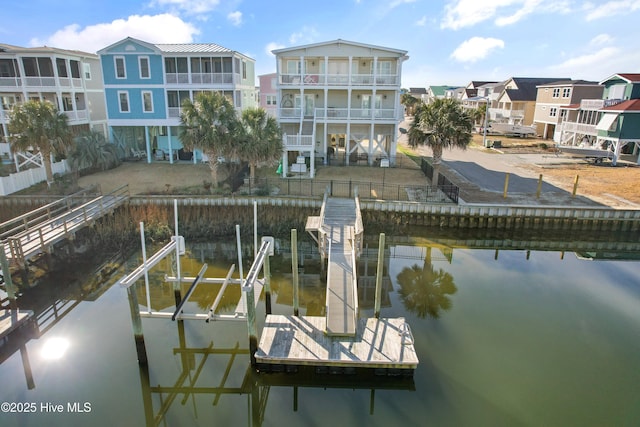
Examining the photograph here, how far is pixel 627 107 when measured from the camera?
37.0 m

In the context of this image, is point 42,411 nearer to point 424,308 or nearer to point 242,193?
point 424,308

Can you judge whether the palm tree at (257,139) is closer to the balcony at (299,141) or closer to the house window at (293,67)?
the balcony at (299,141)

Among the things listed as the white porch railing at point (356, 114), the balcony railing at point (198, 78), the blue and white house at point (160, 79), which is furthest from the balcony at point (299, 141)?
the balcony railing at point (198, 78)

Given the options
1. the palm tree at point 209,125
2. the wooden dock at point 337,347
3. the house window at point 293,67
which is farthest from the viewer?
the house window at point 293,67

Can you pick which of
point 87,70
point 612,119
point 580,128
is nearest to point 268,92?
point 87,70

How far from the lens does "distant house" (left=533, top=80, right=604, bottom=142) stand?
47.3m

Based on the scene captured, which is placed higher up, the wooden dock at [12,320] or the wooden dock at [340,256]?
the wooden dock at [340,256]

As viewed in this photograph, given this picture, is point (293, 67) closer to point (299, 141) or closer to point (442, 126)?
point (299, 141)

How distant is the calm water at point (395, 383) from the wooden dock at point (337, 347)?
2.43ft

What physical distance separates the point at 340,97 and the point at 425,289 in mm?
20374

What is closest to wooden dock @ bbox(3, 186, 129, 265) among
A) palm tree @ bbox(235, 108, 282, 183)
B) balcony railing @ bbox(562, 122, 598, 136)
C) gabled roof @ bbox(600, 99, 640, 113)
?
palm tree @ bbox(235, 108, 282, 183)

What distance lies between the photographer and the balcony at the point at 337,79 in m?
31.8

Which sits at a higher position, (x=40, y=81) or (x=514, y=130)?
(x=40, y=81)

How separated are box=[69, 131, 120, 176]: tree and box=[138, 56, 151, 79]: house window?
564 centimetres
